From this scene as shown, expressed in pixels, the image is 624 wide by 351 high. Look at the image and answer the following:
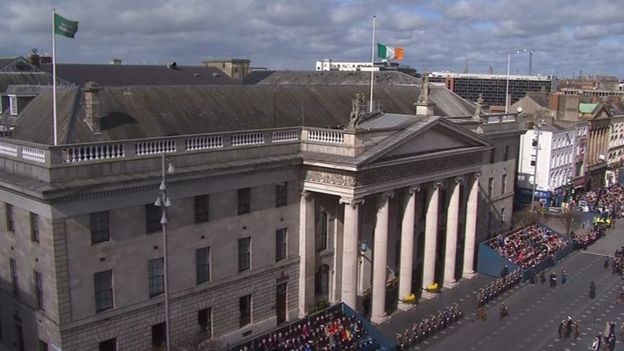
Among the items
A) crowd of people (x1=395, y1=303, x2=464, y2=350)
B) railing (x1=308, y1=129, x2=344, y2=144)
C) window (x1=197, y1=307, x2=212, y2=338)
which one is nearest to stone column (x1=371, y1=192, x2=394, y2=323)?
crowd of people (x1=395, y1=303, x2=464, y2=350)

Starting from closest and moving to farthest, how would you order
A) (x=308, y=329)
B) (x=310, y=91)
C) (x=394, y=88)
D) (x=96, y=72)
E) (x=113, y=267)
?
(x=113, y=267)
(x=308, y=329)
(x=310, y=91)
(x=394, y=88)
(x=96, y=72)

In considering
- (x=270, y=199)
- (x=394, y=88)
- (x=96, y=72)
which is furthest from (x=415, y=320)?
Result: (x=96, y=72)

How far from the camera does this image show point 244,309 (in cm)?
3603

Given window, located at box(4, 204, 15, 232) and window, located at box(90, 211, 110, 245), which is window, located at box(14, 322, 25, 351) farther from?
window, located at box(90, 211, 110, 245)

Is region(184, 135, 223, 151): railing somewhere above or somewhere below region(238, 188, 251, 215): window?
above

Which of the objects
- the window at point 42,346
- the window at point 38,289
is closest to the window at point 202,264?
the window at point 38,289

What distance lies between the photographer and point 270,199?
1427 inches

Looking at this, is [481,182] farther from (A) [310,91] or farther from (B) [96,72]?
(B) [96,72]

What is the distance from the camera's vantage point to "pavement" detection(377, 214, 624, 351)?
38.4 m

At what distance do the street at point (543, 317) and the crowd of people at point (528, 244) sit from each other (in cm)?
171

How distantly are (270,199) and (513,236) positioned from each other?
29.0 m

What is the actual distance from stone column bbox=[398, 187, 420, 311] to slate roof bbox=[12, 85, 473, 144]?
25.0ft

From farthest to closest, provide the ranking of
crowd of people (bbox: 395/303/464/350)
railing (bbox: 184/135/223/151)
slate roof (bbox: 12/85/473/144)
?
A: crowd of people (bbox: 395/303/464/350) → slate roof (bbox: 12/85/473/144) → railing (bbox: 184/135/223/151)

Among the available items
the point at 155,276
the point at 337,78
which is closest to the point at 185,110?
the point at 155,276
